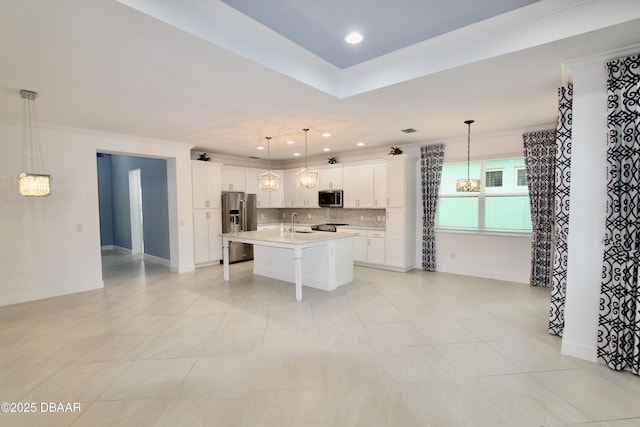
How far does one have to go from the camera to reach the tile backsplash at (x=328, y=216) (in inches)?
269

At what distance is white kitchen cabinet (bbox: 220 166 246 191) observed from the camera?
712cm

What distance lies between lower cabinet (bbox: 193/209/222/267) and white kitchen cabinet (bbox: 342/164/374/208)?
3.14 meters

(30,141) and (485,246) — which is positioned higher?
(30,141)

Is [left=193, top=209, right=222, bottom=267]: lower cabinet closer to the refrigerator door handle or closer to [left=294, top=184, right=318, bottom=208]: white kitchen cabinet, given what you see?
the refrigerator door handle

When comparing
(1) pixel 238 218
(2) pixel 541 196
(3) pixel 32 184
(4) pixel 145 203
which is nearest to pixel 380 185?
(2) pixel 541 196

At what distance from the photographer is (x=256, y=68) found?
261 centimetres

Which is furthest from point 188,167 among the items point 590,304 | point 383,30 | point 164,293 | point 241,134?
point 590,304

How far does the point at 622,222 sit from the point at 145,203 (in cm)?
873

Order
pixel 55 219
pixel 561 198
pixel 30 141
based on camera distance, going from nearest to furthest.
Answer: pixel 561 198
pixel 30 141
pixel 55 219

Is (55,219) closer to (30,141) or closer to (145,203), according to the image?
(30,141)

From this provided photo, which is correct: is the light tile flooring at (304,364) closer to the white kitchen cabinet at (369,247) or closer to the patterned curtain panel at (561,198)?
the patterned curtain panel at (561,198)

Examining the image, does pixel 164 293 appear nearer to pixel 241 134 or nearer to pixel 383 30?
pixel 241 134

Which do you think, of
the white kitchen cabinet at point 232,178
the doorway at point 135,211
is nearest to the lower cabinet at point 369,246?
the white kitchen cabinet at point 232,178

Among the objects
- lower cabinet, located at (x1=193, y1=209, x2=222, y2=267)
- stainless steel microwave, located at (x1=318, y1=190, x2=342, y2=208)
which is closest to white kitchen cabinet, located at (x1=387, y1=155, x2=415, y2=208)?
stainless steel microwave, located at (x1=318, y1=190, x2=342, y2=208)
